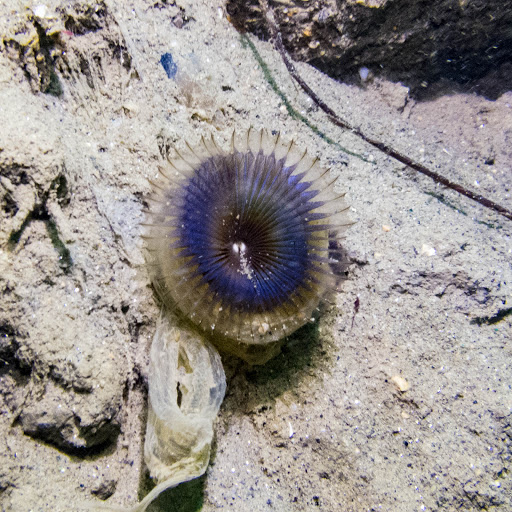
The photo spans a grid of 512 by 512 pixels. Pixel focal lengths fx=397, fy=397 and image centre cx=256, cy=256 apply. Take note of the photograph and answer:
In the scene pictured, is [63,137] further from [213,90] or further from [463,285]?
[463,285]

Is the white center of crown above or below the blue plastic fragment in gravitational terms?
below

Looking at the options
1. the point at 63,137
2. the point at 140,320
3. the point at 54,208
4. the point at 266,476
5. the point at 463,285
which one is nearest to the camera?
the point at 54,208

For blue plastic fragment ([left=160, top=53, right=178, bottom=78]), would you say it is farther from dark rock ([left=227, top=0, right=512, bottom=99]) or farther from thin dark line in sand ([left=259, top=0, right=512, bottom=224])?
thin dark line in sand ([left=259, top=0, right=512, bottom=224])

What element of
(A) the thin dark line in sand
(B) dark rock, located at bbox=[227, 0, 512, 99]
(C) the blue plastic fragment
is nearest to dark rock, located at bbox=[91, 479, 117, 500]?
(C) the blue plastic fragment

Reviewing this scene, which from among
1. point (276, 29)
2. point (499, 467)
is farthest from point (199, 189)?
point (499, 467)

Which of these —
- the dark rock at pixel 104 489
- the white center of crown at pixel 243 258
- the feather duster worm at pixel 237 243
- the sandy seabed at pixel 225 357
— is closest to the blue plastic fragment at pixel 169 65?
the sandy seabed at pixel 225 357

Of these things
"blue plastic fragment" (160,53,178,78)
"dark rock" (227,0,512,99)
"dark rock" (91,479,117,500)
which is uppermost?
"blue plastic fragment" (160,53,178,78)

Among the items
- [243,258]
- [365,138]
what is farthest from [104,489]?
[365,138]
